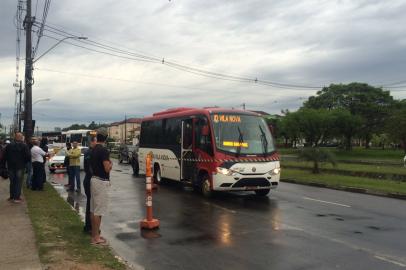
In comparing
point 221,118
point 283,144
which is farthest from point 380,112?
point 221,118

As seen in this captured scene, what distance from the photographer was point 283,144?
126 m

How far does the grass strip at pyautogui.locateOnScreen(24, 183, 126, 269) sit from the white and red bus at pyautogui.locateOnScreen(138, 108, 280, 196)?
4.52 m

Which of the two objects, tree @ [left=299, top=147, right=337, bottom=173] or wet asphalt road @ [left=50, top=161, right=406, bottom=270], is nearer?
wet asphalt road @ [left=50, top=161, right=406, bottom=270]

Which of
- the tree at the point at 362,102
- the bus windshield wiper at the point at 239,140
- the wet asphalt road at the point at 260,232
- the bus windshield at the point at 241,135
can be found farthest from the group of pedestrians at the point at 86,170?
the tree at the point at 362,102

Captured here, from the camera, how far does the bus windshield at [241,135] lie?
14805 mm

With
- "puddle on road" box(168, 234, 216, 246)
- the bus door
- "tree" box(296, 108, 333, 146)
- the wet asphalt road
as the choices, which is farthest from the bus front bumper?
"tree" box(296, 108, 333, 146)

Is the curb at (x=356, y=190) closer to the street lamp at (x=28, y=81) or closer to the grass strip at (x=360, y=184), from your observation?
the grass strip at (x=360, y=184)

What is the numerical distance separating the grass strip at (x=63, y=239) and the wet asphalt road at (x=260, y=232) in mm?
455

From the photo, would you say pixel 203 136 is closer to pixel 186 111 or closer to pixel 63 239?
pixel 186 111

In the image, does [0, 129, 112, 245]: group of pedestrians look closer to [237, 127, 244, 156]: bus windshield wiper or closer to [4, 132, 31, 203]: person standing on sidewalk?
[4, 132, 31, 203]: person standing on sidewalk

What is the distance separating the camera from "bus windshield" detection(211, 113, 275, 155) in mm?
14805

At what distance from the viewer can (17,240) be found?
8102 millimetres

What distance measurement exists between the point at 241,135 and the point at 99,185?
7.58 m

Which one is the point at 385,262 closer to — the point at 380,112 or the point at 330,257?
the point at 330,257
